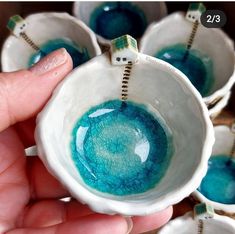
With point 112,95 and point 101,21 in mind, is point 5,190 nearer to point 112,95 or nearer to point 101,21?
point 112,95

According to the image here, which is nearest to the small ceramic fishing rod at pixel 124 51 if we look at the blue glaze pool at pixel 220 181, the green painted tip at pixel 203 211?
the green painted tip at pixel 203 211

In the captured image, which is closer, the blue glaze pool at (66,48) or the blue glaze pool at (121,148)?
the blue glaze pool at (121,148)

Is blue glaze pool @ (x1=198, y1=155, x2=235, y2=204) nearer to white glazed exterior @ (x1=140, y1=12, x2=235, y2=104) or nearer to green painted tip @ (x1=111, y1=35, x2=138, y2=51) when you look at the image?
white glazed exterior @ (x1=140, y1=12, x2=235, y2=104)

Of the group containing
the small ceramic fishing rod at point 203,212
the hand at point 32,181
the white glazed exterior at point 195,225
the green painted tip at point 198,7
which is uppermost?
the green painted tip at point 198,7

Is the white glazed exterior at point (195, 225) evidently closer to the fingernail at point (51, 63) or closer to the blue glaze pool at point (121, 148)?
the blue glaze pool at point (121, 148)

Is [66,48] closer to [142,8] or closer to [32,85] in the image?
[142,8]

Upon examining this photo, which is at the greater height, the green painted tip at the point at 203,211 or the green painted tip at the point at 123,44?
the green painted tip at the point at 123,44

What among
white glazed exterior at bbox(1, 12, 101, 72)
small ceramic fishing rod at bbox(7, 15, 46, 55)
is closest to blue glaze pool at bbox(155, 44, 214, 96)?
white glazed exterior at bbox(1, 12, 101, 72)
